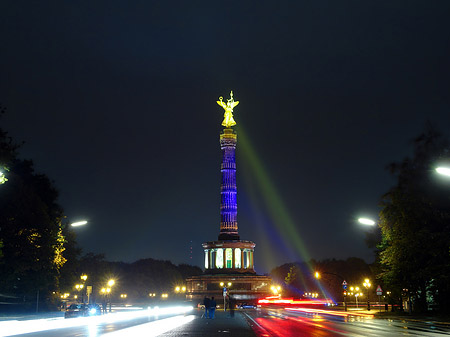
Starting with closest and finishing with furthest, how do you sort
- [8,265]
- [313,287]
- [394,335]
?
[394,335] < [8,265] < [313,287]

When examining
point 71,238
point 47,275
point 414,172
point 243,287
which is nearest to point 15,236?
point 47,275

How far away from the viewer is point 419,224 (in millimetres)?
44875

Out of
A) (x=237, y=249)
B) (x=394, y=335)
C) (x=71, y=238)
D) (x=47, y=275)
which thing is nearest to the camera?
(x=394, y=335)

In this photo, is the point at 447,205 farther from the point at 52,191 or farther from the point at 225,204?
the point at 225,204

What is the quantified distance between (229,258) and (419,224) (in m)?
88.4

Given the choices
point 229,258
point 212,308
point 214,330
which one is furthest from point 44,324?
point 229,258

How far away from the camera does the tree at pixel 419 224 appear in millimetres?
42688

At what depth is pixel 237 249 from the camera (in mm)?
130500

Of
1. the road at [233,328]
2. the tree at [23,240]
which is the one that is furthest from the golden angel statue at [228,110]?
the road at [233,328]

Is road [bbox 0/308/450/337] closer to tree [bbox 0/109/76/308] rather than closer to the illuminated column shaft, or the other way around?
tree [bbox 0/109/76/308]

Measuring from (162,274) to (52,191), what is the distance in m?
121

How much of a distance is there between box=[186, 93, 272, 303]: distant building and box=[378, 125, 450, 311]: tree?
73.9 m

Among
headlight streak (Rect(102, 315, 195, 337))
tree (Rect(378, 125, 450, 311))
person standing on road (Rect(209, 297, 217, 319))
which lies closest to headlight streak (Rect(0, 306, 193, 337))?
headlight streak (Rect(102, 315, 195, 337))

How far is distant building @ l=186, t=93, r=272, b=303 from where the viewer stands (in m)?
122
